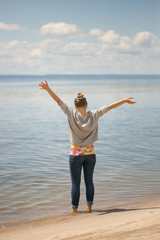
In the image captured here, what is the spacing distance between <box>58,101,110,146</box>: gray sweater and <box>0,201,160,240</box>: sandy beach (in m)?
1.18

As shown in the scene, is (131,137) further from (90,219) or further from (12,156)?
(90,219)

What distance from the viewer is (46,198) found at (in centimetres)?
688

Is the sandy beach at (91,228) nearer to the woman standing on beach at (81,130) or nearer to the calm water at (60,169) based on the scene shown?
the calm water at (60,169)

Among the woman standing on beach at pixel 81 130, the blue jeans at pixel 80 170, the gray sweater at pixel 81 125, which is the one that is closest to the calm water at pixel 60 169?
the blue jeans at pixel 80 170

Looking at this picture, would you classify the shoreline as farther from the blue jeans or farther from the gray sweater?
the gray sweater

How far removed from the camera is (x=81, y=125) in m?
5.64

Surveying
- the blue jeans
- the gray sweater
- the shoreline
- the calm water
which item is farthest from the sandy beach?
the gray sweater

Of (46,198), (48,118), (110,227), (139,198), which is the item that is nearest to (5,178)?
(46,198)

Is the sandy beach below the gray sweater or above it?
below

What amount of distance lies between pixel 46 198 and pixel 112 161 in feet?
10.9

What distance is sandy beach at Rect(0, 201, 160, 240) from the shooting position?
4320mm

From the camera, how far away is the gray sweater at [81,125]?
564 cm

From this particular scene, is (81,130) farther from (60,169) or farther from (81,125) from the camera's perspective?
(60,169)

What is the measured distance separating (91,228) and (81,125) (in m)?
1.66
